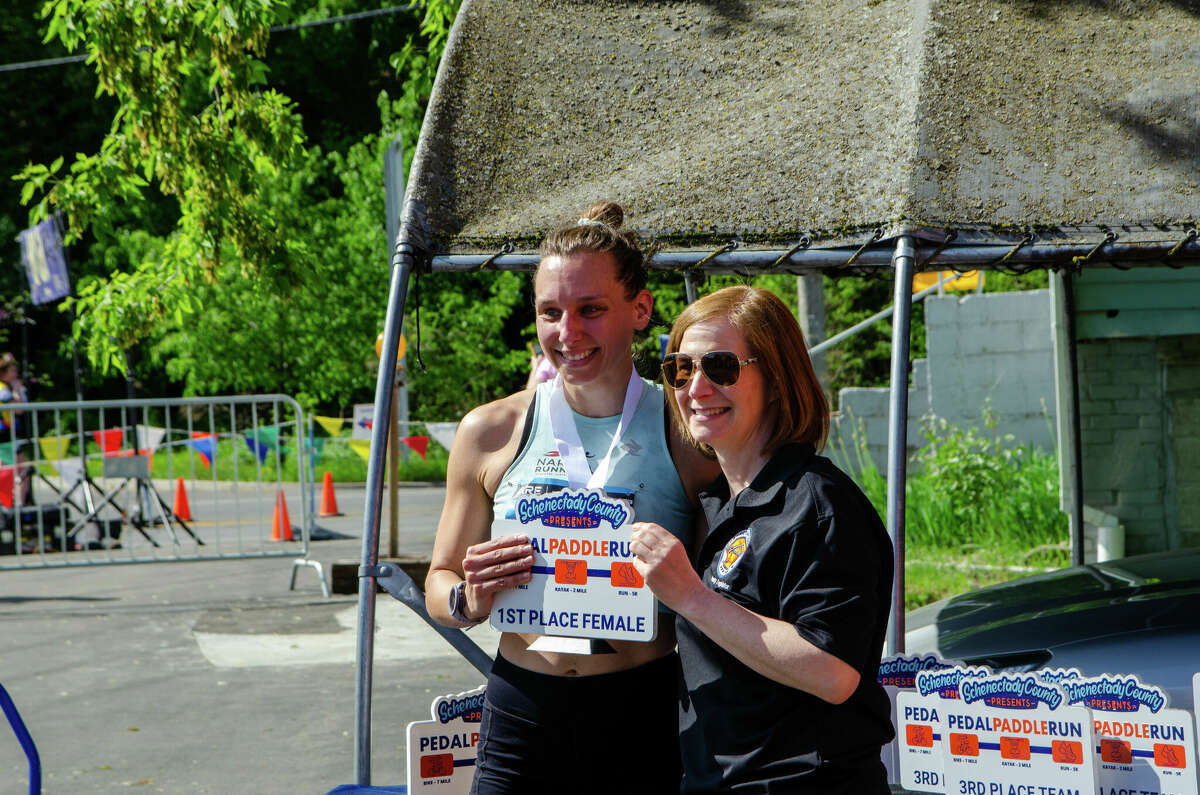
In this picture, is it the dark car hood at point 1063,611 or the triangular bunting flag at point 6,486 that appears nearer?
the dark car hood at point 1063,611

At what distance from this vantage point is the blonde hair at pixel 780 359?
2.38 m

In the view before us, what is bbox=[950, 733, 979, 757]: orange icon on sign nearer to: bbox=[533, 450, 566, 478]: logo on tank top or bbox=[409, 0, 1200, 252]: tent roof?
bbox=[533, 450, 566, 478]: logo on tank top

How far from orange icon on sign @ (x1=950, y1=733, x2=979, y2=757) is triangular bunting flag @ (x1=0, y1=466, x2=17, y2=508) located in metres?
10.7

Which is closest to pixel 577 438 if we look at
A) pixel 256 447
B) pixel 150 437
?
pixel 256 447

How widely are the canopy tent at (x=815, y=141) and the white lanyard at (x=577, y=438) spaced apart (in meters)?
0.93

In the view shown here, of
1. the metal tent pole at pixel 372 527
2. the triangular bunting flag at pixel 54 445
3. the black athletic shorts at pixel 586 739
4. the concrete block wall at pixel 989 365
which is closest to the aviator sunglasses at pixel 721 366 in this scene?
the black athletic shorts at pixel 586 739

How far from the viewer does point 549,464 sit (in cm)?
270

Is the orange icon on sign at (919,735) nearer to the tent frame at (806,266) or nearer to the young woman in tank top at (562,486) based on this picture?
the tent frame at (806,266)

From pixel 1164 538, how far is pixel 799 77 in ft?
21.3

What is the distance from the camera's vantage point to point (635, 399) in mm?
2719

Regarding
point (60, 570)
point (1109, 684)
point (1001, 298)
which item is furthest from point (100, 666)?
point (1001, 298)

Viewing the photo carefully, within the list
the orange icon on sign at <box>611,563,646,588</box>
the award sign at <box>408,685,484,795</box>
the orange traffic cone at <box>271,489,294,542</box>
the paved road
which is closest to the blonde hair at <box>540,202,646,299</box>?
the orange icon on sign at <box>611,563,646,588</box>

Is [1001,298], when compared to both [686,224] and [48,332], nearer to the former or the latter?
[686,224]

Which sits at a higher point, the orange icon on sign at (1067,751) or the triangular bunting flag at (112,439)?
the triangular bunting flag at (112,439)
